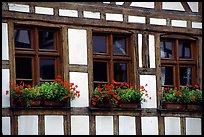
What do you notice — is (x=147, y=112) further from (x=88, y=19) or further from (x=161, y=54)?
(x=88, y=19)

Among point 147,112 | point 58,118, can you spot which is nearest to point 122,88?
point 147,112

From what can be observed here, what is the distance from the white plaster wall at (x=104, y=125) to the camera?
12291 millimetres

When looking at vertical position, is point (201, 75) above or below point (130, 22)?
below

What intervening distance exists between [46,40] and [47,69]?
512 millimetres

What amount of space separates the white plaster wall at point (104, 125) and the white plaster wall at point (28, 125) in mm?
1188

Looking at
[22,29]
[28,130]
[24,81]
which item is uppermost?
[22,29]

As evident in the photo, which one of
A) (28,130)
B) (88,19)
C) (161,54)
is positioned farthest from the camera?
(161,54)

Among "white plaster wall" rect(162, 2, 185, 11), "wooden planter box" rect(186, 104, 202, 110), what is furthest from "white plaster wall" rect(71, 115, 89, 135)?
"white plaster wall" rect(162, 2, 185, 11)

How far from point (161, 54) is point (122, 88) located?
1.17m

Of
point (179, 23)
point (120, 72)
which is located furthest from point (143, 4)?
point (120, 72)

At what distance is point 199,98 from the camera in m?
13.2

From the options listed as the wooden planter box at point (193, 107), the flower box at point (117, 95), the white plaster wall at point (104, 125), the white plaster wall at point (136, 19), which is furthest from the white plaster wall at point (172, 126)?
the white plaster wall at point (136, 19)

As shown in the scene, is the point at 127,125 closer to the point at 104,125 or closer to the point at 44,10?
the point at 104,125

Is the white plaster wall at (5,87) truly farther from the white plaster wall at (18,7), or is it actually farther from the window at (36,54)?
the white plaster wall at (18,7)
